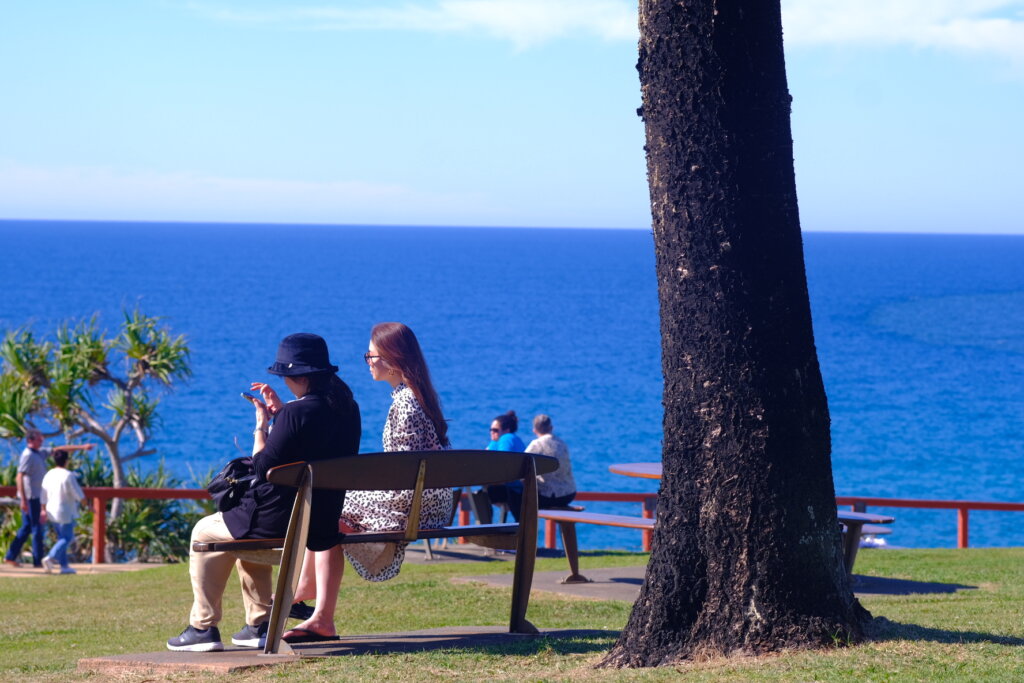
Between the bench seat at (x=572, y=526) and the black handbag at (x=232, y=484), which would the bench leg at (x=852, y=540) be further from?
the black handbag at (x=232, y=484)

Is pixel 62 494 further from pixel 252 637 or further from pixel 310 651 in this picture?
pixel 310 651

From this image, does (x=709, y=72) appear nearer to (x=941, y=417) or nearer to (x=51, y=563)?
(x=51, y=563)

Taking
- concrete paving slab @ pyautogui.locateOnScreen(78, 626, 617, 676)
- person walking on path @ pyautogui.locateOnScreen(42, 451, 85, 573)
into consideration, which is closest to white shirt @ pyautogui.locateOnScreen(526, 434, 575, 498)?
concrete paving slab @ pyautogui.locateOnScreen(78, 626, 617, 676)

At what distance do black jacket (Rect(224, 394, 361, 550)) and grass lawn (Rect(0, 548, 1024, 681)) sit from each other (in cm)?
61

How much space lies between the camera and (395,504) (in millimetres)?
6277

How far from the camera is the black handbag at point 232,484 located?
5887 millimetres

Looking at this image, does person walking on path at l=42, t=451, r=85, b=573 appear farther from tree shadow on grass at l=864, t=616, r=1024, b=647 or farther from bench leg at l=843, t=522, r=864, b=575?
tree shadow on grass at l=864, t=616, r=1024, b=647

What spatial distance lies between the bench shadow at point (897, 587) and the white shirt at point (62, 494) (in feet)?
29.0

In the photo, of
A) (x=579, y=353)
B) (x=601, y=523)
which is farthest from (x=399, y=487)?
(x=579, y=353)

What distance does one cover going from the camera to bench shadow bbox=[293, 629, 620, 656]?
230 inches

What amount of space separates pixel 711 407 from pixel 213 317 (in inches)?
3919

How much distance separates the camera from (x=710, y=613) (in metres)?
5.24

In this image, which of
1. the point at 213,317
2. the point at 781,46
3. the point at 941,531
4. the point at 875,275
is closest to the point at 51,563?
the point at 781,46

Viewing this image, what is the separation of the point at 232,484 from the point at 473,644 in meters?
1.28
